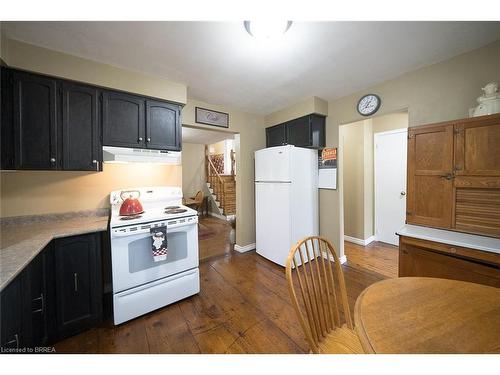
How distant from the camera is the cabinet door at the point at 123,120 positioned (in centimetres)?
184

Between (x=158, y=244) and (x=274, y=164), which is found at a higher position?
(x=274, y=164)

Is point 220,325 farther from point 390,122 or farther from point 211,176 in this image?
point 211,176

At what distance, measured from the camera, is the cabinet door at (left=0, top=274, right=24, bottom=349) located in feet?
2.83

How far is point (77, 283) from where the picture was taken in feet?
5.02

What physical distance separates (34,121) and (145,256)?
149 cm

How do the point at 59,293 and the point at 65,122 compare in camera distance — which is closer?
the point at 59,293

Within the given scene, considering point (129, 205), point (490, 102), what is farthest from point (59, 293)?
point (490, 102)

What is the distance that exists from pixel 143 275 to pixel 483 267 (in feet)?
8.74

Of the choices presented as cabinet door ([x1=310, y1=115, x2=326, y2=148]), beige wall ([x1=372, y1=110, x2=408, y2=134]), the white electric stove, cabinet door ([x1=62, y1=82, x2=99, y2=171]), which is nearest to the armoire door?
cabinet door ([x1=310, y1=115, x2=326, y2=148])

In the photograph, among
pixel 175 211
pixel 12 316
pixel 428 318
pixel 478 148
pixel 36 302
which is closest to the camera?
pixel 428 318

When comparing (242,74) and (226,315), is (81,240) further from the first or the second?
(242,74)

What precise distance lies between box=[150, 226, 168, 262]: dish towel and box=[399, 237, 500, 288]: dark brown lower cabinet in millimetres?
2196

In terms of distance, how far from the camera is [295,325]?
1.63m

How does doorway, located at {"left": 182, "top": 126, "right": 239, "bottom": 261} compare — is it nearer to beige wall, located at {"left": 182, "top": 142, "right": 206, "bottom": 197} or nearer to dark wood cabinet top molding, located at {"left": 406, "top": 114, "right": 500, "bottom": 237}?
beige wall, located at {"left": 182, "top": 142, "right": 206, "bottom": 197}
